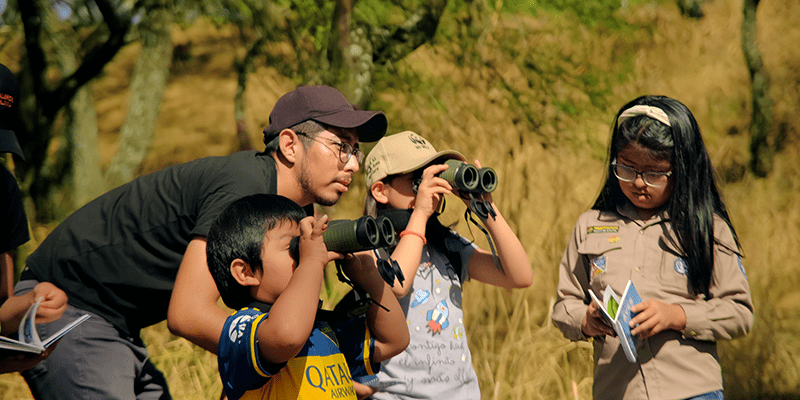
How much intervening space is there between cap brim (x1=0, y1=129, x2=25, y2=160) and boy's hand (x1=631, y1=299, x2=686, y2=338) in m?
1.97

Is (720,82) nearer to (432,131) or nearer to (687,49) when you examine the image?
(687,49)

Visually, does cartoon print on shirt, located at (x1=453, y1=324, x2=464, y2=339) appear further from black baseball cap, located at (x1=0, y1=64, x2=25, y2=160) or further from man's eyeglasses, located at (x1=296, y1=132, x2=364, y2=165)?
black baseball cap, located at (x1=0, y1=64, x2=25, y2=160)

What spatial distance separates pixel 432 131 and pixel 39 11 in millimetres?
3320

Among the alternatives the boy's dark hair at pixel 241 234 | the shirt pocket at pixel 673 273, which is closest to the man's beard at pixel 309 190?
the boy's dark hair at pixel 241 234

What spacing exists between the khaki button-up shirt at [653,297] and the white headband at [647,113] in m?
0.34

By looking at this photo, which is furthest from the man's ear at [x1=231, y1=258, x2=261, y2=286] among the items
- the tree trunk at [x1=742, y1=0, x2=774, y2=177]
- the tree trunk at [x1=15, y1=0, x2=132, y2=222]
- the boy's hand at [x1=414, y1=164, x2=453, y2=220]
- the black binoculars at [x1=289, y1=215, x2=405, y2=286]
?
the tree trunk at [x1=742, y1=0, x2=774, y2=177]

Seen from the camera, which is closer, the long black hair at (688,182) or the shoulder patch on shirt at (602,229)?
the long black hair at (688,182)

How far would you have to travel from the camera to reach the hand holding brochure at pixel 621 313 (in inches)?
78.2

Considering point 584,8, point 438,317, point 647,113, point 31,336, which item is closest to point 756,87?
point 584,8

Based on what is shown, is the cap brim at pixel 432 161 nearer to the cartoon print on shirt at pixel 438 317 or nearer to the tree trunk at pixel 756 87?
the cartoon print on shirt at pixel 438 317

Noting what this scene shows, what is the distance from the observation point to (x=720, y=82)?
702 centimetres

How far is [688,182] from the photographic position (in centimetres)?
235

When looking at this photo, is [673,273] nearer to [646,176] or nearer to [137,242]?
[646,176]

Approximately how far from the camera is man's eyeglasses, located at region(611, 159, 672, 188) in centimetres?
235
